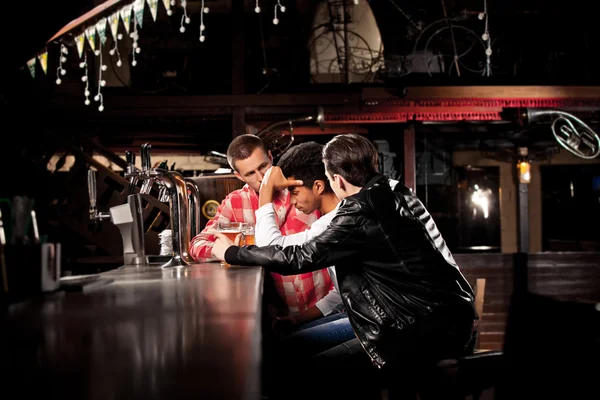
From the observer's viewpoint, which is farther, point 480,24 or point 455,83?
point 480,24

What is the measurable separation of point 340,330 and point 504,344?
178 inches

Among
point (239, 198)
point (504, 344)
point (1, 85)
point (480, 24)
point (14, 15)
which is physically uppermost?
point (480, 24)

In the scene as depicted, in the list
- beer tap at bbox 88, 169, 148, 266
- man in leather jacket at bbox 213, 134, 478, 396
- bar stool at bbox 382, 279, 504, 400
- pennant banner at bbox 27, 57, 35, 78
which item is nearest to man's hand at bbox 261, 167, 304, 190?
man in leather jacket at bbox 213, 134, 478, 396

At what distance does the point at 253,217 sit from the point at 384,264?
4.32ft

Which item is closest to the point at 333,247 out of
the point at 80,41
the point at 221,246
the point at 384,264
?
the point at 384,264

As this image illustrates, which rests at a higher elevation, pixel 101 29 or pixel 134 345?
pixel 101 29

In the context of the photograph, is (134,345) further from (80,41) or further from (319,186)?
→ (80,41)

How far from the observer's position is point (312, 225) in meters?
2.88

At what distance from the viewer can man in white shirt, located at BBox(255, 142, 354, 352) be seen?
2738 millimetres

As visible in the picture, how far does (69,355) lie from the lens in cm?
94

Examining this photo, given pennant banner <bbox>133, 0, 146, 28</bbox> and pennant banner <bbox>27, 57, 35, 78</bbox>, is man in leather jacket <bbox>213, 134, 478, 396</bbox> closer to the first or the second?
pennant banner <bbox>133, 0, 146, 28</bbox>

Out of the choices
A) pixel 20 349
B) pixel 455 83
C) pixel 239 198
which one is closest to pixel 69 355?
pixel 20 349

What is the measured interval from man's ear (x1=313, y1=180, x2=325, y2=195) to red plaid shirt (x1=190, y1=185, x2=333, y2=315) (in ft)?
0.80

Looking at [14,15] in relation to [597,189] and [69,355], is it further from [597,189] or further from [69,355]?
[597,189]
